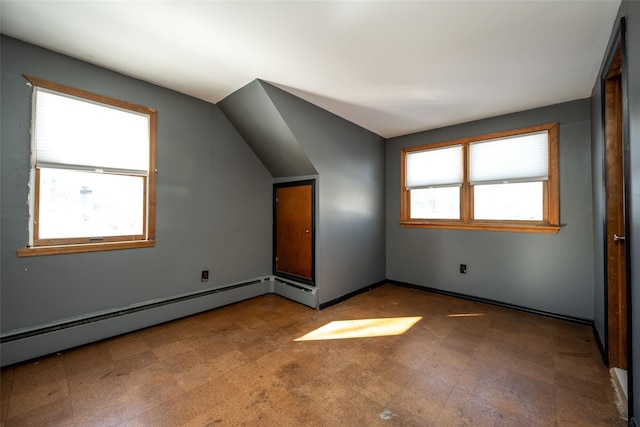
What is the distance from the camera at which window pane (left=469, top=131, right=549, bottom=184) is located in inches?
122

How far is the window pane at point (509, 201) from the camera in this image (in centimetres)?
315

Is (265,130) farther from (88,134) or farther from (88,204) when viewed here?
(88,204)

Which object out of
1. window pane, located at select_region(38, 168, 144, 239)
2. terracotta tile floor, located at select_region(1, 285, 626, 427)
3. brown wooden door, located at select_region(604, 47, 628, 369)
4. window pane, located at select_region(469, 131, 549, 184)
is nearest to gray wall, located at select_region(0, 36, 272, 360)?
window pane, located at select_region(38, 168, 144, 239)

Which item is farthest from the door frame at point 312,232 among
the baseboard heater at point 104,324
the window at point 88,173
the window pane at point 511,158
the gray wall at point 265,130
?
the window pane at point 511,158

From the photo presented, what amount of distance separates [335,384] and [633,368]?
1.68m

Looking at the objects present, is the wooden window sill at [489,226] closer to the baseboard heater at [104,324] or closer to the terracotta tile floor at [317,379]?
the terracotta tile floor at [317,379]

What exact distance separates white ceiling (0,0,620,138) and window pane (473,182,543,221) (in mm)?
1069

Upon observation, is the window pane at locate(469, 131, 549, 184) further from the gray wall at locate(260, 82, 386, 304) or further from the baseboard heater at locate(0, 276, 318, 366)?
the baseboard heater at locate(0, 276, 318, 366)

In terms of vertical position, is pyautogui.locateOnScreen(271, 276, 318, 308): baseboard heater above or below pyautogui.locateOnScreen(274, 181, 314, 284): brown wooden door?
below

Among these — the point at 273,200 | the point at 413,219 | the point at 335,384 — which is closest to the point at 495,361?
the point at 335,384

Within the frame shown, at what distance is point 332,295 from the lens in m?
3.39

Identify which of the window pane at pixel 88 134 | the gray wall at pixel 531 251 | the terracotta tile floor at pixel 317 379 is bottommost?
the terracotta tile floor at pixel 317 379

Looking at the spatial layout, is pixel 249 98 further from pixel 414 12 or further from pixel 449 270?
pixel 449 270

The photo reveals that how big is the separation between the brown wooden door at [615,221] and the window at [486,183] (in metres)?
1.00
